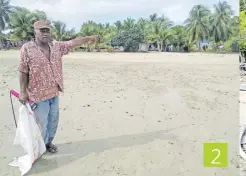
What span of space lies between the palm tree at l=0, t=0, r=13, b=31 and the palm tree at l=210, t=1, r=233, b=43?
1583 millimetres

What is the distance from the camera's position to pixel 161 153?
8.10 feet

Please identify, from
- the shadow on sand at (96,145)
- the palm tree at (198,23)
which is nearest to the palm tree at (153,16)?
the palm tree at (198,23)

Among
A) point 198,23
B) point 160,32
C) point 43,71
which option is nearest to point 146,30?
point 160,32

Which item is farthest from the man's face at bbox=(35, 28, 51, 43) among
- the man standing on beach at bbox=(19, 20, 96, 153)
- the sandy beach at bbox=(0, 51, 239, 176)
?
the sandy beach at bbox=(0, 51, 239, 176)

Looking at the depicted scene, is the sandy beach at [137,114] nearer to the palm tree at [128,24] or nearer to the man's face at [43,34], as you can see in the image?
the palm tree at [128,24]

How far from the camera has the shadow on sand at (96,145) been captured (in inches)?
97.8

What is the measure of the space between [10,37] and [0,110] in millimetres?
698

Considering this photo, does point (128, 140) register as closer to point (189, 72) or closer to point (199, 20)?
point (189, 72)

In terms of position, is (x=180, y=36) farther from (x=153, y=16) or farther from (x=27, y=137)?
(x=27, y=137)

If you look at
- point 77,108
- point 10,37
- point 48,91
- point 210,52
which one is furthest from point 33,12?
point 210,52

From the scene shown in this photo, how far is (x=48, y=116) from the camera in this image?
2525mm

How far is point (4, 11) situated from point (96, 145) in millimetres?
1322

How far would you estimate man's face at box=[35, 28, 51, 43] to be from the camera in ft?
7.41

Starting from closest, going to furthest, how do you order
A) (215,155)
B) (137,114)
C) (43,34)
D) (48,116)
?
(43,34), (215,155), (48,116), (137,114)
